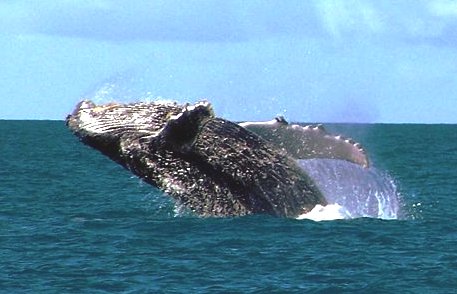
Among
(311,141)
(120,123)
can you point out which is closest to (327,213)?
(311,141)

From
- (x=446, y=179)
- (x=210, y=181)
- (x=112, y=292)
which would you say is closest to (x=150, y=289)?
(x=112, y=292)

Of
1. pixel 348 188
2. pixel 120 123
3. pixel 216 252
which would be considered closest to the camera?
pixel 120 123

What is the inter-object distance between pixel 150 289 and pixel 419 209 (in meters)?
12.0

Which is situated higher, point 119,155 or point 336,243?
point 119,155

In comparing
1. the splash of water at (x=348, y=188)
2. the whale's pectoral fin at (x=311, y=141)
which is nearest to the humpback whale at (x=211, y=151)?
the whale's pectoral fin at (x=311, y=141)

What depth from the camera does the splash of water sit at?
16.2 meters

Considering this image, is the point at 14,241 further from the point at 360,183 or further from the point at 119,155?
the point at 360,183

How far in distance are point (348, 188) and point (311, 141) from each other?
3025 millimetres

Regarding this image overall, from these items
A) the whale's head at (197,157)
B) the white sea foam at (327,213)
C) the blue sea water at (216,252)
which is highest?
the whale's head at (197,157)

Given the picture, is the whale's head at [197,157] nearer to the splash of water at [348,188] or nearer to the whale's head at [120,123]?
the whale's head at [120,123]

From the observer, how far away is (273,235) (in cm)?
1792

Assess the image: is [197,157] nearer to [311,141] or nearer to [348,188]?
[311,141]

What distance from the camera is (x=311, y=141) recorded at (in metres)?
15.7

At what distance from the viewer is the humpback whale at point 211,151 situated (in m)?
15.8
